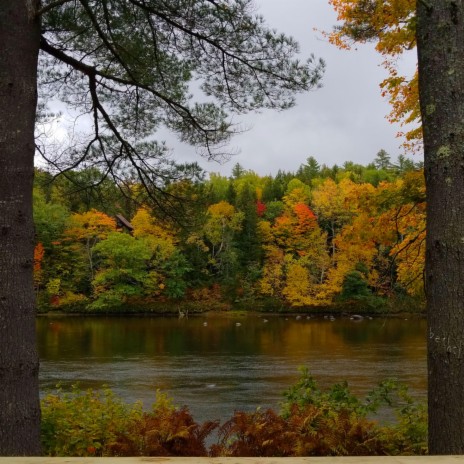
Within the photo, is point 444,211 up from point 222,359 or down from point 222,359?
up

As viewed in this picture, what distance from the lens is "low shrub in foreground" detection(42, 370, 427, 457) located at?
16.3 ft

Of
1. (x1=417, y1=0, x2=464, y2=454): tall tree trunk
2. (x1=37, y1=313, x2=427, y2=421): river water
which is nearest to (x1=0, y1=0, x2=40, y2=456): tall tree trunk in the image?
(x1=417, y1=0, x2=464, y2=454): tall tree trunk

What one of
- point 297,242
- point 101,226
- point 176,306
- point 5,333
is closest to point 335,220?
point 297,242

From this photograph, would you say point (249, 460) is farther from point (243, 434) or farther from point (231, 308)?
point (231, 308)

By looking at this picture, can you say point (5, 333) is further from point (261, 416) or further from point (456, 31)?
point (456, 31)

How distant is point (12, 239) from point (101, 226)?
144 ft

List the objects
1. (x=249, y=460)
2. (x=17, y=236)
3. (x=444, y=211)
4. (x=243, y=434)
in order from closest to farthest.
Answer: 1. (x=249, y=460)
2. (x=444, y=211)
3. (x=17, y=236)
4. (x=243, y=434)

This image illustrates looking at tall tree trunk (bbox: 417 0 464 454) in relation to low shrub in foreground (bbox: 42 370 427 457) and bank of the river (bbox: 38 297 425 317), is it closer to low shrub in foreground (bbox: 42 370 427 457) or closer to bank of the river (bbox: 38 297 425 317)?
low shrub in foreground (bbox: 42 370 427 457)

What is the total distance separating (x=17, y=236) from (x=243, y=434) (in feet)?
9.07

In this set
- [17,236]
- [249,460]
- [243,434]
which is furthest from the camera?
[243,434]

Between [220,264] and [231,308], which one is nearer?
[231,308]

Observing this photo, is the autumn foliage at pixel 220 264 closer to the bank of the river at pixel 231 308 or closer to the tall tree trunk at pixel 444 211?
the bank of the river at pixel 231 308

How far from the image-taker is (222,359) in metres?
21.0

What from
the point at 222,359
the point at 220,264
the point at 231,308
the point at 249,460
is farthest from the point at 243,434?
the point at 220,264
